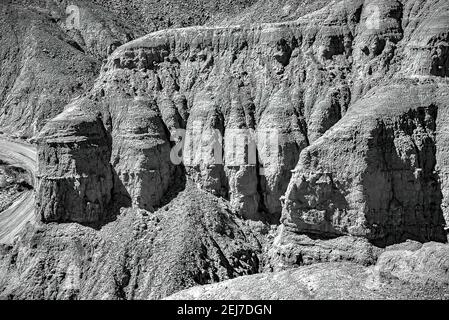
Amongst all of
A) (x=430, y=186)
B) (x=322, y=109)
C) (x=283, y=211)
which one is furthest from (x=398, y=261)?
(x=322, y=109)

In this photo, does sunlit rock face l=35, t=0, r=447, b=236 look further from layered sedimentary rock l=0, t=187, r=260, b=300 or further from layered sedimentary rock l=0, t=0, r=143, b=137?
layered sedimentary rock l=0, t=0, r=143, b=137

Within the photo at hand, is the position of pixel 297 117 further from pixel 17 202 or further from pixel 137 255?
pixel 17 202

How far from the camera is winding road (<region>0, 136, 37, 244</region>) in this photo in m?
76.3

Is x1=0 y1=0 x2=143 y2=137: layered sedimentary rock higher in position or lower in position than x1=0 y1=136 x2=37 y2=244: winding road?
higher

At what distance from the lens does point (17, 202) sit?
83500 millimetres

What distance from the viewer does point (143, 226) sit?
6925cm

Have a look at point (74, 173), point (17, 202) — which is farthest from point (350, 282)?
point (17, 202)

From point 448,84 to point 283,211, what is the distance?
47.2 feet

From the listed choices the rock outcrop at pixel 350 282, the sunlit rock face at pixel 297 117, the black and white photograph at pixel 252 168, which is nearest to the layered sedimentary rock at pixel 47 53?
the black and white photograph at pixel 252 168

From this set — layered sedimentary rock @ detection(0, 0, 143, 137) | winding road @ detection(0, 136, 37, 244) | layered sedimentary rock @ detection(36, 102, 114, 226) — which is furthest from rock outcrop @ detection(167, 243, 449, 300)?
layered sedimentary rock @ detection(0, 0, 143, 137)

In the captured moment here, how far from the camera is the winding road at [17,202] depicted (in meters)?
76.3

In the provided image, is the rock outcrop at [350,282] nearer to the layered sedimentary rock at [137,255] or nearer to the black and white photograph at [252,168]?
the black and white photograph at [252,168]

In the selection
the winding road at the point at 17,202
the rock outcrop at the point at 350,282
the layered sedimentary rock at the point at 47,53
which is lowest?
the rock outcrop at the point at 350,282

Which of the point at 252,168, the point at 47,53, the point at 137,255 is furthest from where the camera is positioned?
the point at 47,53
